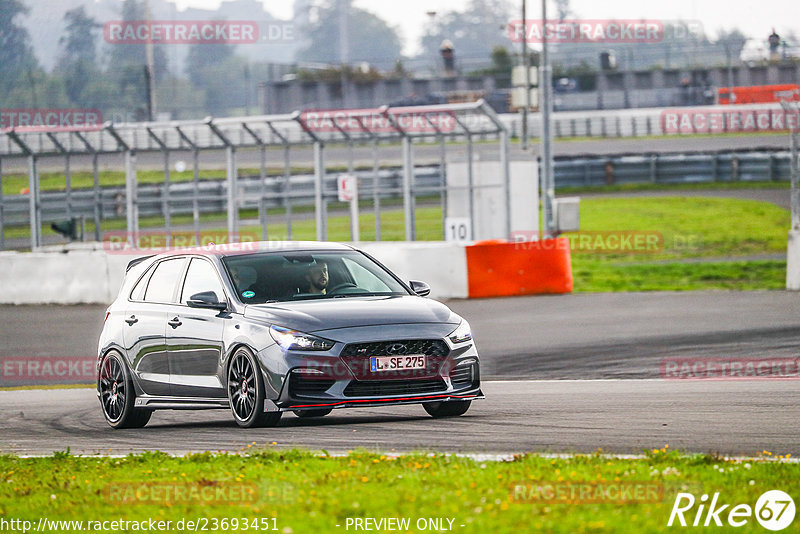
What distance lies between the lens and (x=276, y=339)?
938 centimetres

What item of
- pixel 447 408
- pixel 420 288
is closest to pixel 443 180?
pixel 420 288

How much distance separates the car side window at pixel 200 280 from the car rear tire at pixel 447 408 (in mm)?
1779

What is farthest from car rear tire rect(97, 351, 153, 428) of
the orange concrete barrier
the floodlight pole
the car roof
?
the floodlight pole

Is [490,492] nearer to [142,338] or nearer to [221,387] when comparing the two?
[221,387]

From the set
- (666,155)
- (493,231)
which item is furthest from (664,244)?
(666,155)

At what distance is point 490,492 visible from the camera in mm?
6410

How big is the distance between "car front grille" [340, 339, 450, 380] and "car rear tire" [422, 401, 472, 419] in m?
0.62

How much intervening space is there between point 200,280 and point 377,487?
14.2 feet

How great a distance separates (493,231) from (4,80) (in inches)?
1244

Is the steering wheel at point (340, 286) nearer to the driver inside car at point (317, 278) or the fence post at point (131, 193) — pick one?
the driver inside car at point (317, 278)

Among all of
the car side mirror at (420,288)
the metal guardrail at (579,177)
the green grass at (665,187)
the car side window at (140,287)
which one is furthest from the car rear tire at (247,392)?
the green grass at (665,187)

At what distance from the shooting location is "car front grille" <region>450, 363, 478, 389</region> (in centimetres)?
966

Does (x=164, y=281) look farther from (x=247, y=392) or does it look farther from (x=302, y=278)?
(x=247, y=392)

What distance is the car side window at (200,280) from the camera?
10.4 meters
